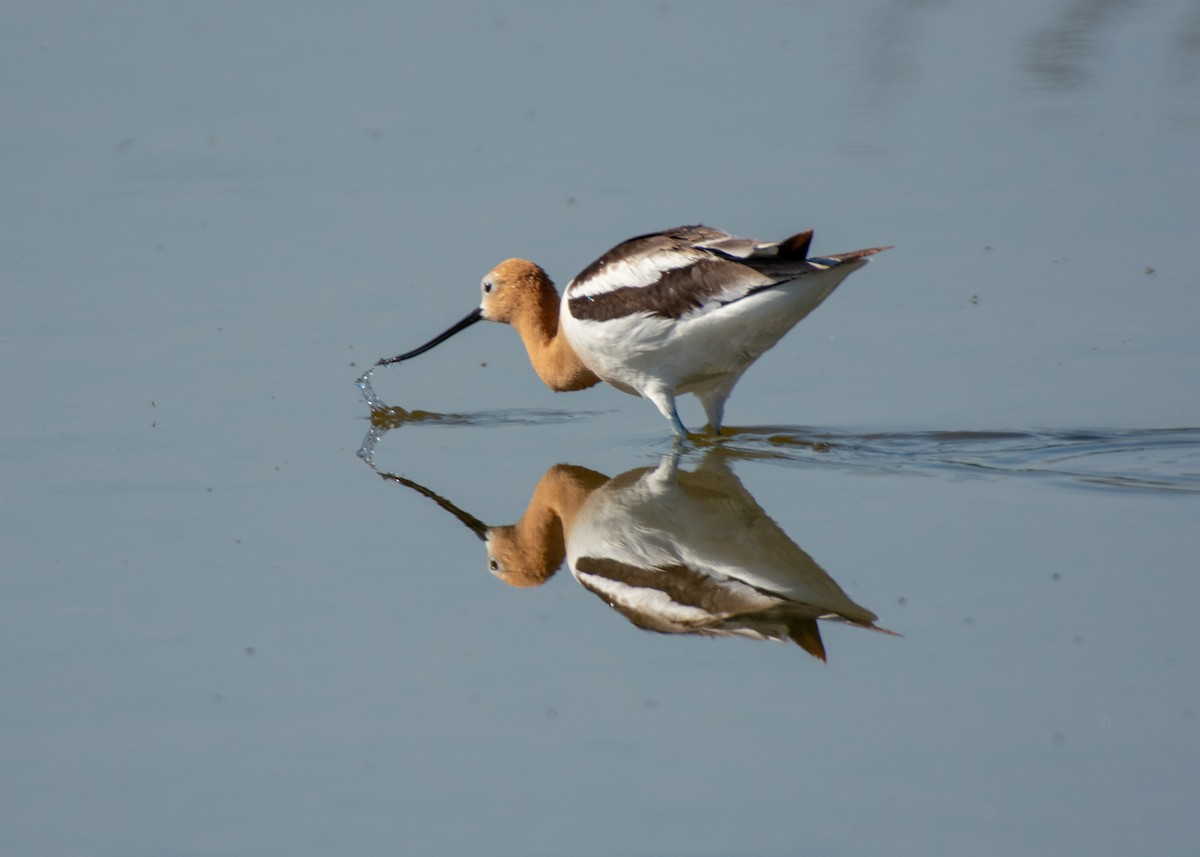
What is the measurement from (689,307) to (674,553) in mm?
1517

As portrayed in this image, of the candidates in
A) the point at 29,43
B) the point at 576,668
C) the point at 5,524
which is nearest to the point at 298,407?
the point at 5,524

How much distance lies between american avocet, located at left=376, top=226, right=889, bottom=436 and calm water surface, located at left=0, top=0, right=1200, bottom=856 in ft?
1.03

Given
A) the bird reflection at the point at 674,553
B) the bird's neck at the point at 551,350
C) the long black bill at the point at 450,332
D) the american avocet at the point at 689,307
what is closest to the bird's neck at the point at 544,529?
the bird reflection at the point at 674,553

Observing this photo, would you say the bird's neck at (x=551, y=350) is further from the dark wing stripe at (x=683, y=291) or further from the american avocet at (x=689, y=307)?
the dark wing stripe at (x=683, y=291)

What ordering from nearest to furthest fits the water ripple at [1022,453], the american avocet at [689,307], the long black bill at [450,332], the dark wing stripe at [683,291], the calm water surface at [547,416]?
the calm water surface at [547,416]
the water ripple at [1022,453]
the american avocet at [689,307]
the dark wing stripe at [683,291]
the long black bill at [450,332]

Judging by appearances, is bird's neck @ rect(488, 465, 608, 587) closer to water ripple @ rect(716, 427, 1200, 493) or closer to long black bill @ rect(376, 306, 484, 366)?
water ripple @ rect(716, 427, 1200, 493)

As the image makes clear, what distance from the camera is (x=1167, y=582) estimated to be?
5586 mm

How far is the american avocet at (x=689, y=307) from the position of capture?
7156 mm

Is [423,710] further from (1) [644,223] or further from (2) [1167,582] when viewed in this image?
(1) [644,223]

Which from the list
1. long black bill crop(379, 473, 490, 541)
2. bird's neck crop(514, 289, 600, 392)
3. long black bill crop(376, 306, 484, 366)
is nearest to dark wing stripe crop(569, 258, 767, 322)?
bird's neck crop(514, 289, 600, 392)

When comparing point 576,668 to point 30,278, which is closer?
point 576,668

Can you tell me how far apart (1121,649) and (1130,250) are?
15.5ft

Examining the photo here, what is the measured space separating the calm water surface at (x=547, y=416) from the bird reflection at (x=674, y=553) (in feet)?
0.08

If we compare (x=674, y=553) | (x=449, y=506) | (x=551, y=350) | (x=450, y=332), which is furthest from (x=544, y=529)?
(x=450, y=332)
